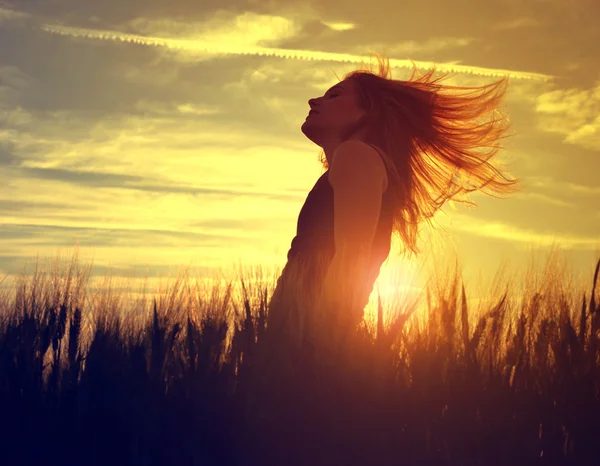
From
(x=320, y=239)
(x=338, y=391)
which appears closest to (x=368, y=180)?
(x=320, y=239)

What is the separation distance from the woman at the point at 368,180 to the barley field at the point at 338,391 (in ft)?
0.35

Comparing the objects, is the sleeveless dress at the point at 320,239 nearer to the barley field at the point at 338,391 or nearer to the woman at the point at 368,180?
the woman at the point at 368,180

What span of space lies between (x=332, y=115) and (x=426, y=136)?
95 centimetres

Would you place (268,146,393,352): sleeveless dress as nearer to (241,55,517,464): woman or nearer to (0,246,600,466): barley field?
(241,55,517,464): woman

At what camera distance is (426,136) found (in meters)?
6.35

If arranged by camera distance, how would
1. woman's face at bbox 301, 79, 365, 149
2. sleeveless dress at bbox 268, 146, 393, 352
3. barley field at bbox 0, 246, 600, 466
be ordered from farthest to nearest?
woman's face at bbox 301, 79, 365, 149, sleeveless dress at bbox 268, 146, 393, 352, barley field at bbox 0, 246, 600, 466

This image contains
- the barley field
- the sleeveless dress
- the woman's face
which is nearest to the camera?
the barley field

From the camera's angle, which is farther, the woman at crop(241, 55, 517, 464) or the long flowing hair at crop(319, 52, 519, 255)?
the long flowing hair at crop(319, 52, 519, 255)

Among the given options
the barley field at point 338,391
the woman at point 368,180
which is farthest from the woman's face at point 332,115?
the barley field at point 338,391

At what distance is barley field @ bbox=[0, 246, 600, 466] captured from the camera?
3.99 meters

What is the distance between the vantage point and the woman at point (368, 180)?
4.20 meters

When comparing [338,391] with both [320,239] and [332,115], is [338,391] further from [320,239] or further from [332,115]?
[332,115]

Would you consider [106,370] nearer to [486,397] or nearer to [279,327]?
[279,327]

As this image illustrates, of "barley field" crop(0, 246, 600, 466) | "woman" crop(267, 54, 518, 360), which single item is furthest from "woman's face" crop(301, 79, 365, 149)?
"barley field" crop(0, 246, 600, 466)
